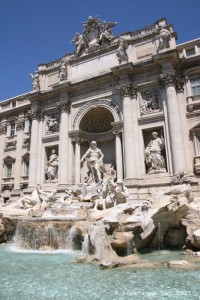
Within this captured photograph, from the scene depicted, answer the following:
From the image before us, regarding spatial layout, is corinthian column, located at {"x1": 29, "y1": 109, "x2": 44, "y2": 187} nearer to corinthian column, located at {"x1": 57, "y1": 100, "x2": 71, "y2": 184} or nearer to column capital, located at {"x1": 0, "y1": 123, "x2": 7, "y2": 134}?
corinthian column, located at {"x1": 57, "y1": 100, "x2": 71, "y2": 184}

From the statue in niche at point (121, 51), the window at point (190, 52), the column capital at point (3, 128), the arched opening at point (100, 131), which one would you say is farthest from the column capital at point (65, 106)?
the window at point (190, 52)

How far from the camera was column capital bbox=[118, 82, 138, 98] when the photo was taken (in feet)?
59.3

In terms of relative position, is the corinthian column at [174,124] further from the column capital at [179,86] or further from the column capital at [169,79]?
the column capital at [179,86]

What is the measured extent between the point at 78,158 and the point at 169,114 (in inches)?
309

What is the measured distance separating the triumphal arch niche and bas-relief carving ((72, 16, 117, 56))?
5491mm

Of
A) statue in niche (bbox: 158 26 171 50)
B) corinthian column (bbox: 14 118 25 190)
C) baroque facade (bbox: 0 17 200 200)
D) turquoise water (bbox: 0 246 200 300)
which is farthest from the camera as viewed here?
corinthian column (bbox: 14 118 25 190)

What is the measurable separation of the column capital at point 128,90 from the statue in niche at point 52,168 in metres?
7.75

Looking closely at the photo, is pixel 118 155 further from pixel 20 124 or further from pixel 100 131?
pixel 20 124

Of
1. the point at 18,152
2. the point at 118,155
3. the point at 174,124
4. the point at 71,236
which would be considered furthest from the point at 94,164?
the point at 18,152

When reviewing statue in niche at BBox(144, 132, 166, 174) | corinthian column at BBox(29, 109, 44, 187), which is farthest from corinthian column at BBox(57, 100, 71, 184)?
statue in niche at BBox(144, 132, 166, 174)

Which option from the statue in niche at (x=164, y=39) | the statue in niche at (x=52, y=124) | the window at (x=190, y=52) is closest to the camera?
the statue in niche at (x=164, y=39)

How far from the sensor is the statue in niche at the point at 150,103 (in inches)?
693

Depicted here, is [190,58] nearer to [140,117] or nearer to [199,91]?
[199,91]

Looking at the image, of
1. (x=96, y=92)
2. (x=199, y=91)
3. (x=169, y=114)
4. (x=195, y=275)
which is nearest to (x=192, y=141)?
(x=169, y=114)
